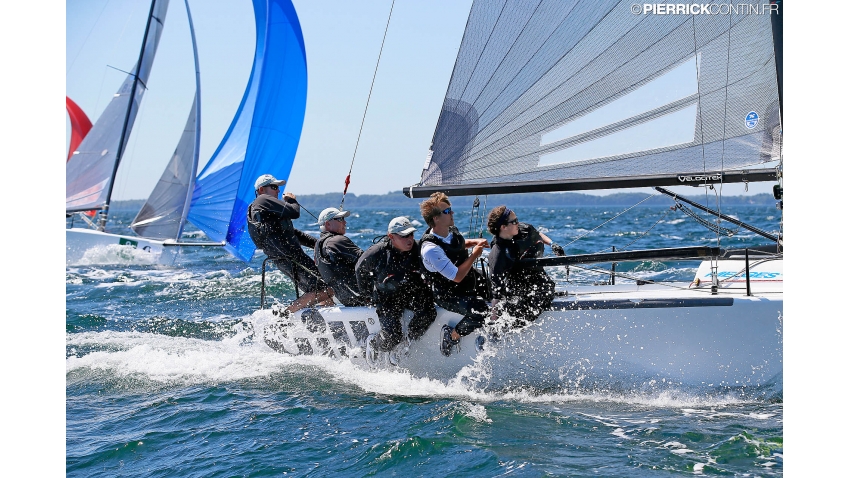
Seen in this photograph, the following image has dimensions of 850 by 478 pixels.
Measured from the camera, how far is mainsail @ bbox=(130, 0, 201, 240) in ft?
55.0

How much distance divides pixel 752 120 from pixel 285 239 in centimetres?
343

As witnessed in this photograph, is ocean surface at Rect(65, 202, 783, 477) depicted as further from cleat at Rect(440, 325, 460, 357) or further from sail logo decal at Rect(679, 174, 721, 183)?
sail logo decal at Rect(679, 174, 721, 183)

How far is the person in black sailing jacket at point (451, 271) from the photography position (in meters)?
4.97

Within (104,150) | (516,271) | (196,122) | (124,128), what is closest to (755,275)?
(516,271)

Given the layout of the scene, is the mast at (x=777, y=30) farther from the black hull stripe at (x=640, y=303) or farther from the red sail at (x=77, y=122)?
the red sail at (x=77, y=122)

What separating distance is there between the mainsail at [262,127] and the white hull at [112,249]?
3.66m

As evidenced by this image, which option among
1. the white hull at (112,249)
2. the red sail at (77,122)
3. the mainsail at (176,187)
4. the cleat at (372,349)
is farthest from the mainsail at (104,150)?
the cleat at (372,349)

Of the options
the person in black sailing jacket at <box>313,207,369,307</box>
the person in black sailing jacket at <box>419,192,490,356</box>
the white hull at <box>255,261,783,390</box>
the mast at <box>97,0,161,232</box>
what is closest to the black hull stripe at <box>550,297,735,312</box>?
the white hull at <box>255,261,783,390</box>

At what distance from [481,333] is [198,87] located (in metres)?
13.3

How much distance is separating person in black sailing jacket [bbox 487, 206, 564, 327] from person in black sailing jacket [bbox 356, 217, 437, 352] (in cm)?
56

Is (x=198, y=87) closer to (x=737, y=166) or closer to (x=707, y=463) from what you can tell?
(x=737, y=166)

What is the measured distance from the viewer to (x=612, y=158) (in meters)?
5.20

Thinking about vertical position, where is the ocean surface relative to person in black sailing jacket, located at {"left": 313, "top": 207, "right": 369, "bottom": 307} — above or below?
below
